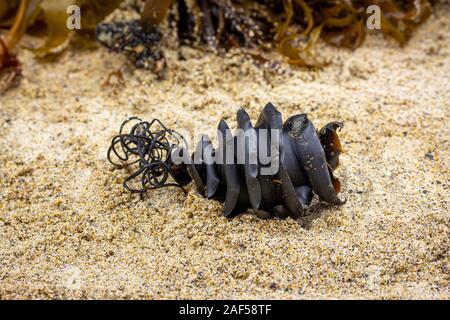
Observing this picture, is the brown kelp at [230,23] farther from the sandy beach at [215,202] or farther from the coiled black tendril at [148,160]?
the coiled black tendril at [148,160]

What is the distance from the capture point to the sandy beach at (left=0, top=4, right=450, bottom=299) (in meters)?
1.33

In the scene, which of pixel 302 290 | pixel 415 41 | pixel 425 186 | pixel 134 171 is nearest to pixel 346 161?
pixel 425 186

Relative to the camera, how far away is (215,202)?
1521mm

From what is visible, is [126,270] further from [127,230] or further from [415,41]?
[415,41]

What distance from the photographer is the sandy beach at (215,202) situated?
52.2 inches

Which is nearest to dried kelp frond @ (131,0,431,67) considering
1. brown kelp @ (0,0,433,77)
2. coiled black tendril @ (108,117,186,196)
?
brown kelp @ (0,0,433,77)

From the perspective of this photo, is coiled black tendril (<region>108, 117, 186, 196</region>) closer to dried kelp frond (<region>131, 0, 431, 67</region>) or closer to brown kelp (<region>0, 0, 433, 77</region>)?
brown kelp (<region>0, 0, 433, 77</region>)

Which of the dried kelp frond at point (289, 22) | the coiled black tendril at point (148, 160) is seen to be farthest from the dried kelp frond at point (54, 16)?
the coiled black tendril at point (148, 160)

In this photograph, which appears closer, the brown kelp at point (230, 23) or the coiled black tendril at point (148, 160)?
the coiled black tendril at point (148, 160)

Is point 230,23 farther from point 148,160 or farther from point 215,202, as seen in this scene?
point 215,202

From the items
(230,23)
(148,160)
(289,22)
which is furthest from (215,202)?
(289,22)

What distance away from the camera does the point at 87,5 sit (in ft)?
7.25

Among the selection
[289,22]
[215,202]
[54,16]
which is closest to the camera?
[215,202]
